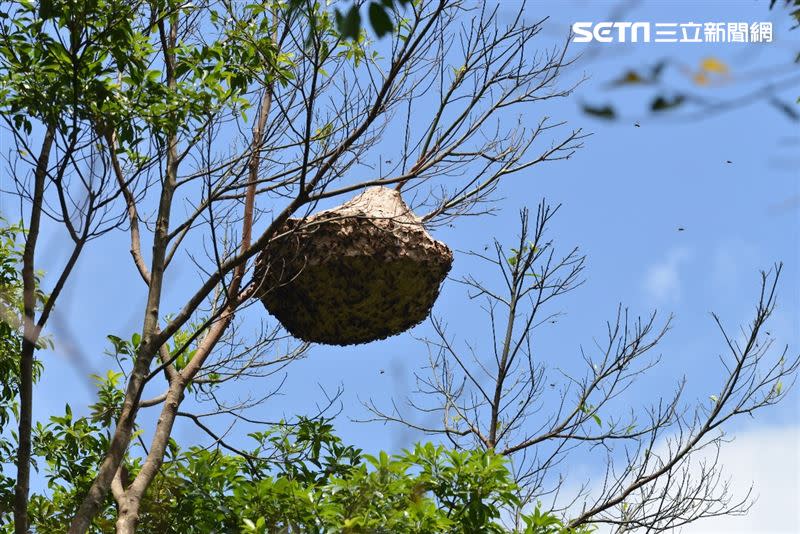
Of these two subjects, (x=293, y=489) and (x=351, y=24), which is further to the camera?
(x=293, y=489)

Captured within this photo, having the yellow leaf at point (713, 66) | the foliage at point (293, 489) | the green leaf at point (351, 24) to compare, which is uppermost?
the foliage at point (293, 489)

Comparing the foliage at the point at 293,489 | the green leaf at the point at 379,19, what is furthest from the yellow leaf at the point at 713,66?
the foliage at the point at 293,489

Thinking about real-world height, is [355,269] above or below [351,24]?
above

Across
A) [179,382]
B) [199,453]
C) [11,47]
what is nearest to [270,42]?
[11,47]

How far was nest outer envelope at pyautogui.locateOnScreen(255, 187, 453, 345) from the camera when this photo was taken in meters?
5.96

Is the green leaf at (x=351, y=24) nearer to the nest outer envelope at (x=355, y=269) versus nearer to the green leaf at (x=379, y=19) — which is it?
the green leaf at (x=379, y=19)

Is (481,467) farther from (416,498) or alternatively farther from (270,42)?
(270,42)

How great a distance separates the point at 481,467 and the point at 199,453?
2.03m

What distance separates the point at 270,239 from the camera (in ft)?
19.4

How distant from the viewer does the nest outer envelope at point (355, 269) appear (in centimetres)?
596

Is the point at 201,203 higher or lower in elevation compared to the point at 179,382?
higher

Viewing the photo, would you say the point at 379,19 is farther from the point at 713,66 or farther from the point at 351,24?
the point at 713,66

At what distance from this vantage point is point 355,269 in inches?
235

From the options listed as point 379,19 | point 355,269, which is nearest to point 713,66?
point 379,19
